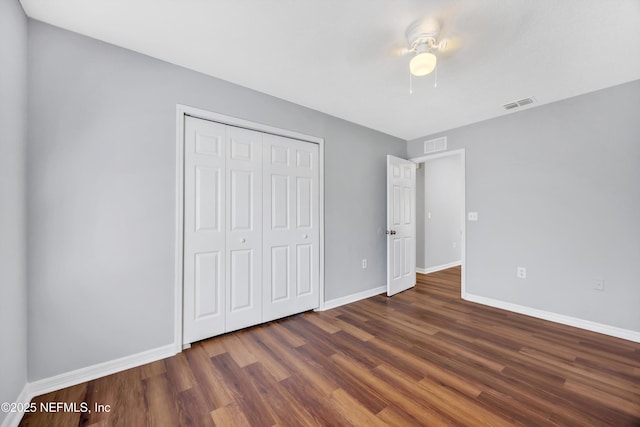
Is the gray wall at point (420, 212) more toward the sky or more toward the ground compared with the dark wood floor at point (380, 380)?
more toward the sky

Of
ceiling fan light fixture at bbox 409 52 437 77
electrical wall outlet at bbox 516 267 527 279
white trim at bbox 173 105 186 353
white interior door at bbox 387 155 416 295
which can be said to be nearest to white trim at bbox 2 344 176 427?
white trim at bbox 173 105 186 353

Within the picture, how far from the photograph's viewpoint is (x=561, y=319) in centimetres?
277

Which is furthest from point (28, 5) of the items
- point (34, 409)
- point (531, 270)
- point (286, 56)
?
point (531, 270)

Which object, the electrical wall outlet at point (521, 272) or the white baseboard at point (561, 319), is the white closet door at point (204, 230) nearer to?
the white baseboard at point (561, 319)

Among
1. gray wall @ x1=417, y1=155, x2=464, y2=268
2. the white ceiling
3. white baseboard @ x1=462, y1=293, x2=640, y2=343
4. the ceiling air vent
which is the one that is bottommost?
white baseboard @ x1=462, y1=293, x2=640, y2=343

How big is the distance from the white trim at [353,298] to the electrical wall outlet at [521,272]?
1711 mm

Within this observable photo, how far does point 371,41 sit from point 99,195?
7.74 feet

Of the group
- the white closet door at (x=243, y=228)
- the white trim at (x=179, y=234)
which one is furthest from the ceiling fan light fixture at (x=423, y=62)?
the white trim at (x=179, y=234)

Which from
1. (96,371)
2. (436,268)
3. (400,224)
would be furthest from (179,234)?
(436,268)

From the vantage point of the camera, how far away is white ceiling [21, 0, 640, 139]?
1.55 m

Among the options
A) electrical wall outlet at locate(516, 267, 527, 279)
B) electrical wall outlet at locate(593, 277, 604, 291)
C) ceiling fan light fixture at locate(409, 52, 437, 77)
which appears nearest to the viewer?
ceiling fan light fixture at locate(409, 52, 437, 77)

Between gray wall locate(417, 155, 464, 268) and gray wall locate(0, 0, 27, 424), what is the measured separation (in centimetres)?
525

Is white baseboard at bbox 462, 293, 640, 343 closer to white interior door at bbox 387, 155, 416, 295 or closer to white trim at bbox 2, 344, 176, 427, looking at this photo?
white interior door at bbox 387, 155, 416, 295

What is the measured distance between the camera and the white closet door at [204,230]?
88.2 inches
